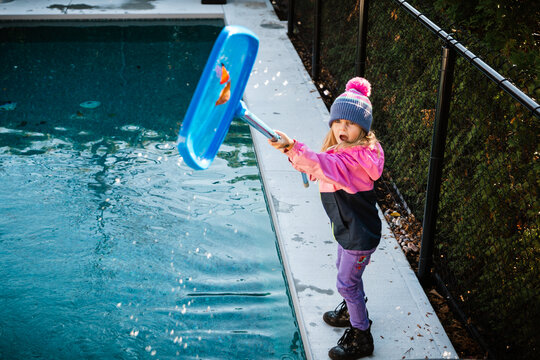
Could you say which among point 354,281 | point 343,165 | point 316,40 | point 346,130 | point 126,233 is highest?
point 346,130

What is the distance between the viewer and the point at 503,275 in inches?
155

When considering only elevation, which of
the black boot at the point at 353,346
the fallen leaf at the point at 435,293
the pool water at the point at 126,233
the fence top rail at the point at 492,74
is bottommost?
the pool water at the point at 126,233

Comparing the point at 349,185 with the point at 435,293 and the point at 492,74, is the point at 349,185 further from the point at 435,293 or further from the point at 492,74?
the point at 435,293

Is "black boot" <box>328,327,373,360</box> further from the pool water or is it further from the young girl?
the pool water

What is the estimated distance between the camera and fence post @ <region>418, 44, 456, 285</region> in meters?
3.90

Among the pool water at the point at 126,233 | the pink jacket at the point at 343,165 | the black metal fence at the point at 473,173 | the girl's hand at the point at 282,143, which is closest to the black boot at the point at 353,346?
the pool water at the point at 126,233

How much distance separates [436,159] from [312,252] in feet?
3.94

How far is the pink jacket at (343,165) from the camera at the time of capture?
3.15 meters

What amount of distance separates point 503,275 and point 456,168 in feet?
3.13

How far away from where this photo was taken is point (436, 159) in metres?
4.10

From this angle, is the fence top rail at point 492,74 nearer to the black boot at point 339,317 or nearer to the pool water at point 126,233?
the black boot at point 339,317

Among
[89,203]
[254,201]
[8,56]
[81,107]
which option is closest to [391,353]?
[254,201]

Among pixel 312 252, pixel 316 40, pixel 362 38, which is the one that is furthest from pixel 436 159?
pixel 316 40

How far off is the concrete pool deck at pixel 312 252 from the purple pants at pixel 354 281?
0.27 metres
